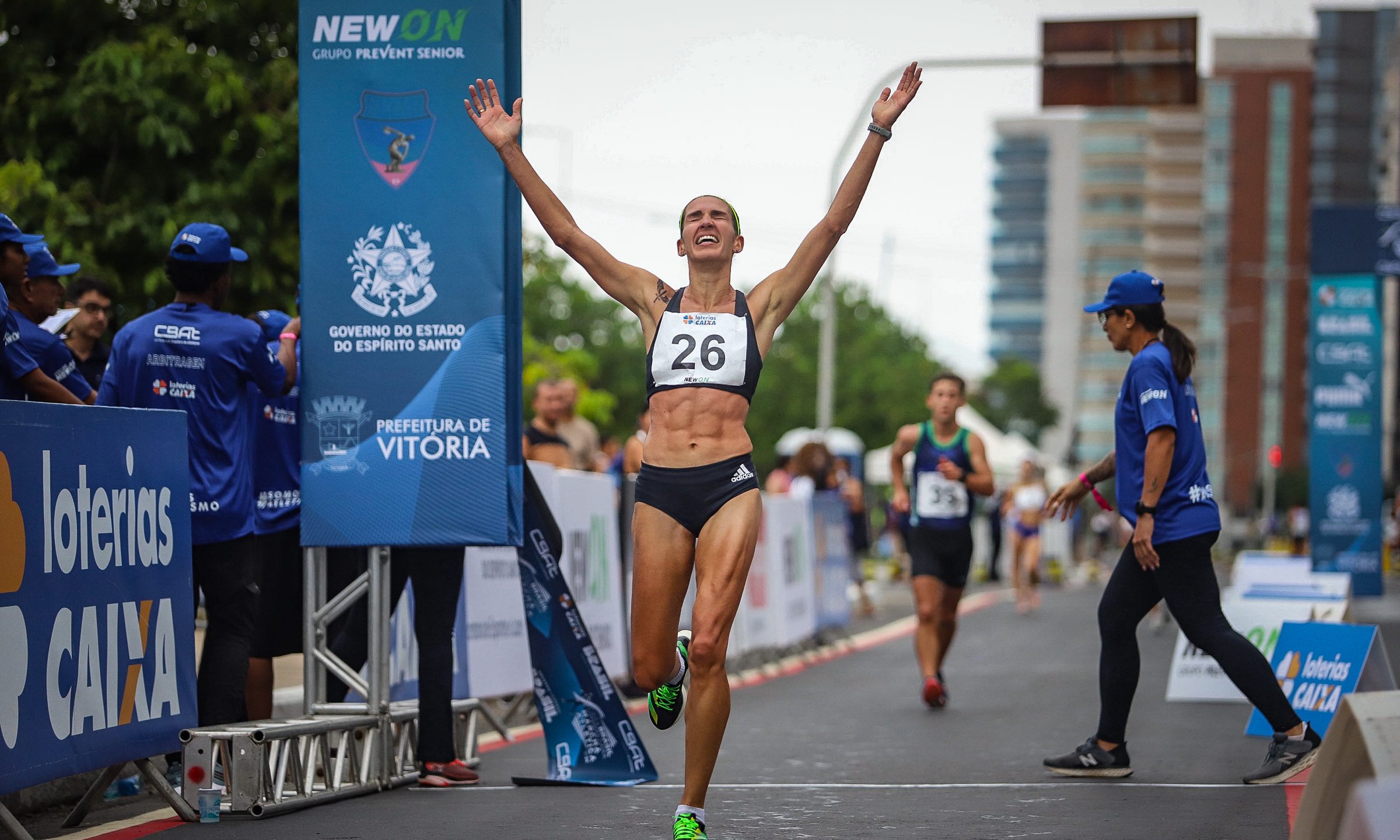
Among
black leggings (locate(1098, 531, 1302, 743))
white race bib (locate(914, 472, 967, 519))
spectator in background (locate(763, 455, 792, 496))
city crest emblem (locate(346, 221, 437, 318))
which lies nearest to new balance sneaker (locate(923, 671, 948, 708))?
white race bib (locate(914, 472, 967, 519))

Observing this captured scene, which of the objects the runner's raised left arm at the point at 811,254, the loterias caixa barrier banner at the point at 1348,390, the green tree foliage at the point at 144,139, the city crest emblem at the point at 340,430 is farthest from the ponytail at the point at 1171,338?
the loterias caixa barrier banner at the point at 1348,390

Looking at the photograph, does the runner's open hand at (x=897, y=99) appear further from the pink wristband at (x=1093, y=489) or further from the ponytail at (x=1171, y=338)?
the pink wristband at (x=1093, y=489)

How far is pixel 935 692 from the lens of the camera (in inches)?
451

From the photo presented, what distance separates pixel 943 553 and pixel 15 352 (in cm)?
666

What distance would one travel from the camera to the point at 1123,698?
7926 mm

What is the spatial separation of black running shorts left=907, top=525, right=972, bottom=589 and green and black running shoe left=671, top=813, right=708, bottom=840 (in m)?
6.26

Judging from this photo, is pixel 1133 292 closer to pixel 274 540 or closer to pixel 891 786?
pixel 891 786

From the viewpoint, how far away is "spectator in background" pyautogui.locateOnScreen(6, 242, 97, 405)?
7383 millimetres

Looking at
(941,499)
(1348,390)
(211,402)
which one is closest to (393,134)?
(211,402)

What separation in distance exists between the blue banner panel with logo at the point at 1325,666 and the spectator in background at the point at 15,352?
19.6ft

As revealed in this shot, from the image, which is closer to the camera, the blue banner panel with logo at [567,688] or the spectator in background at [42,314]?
the spectator in background at [42,314]

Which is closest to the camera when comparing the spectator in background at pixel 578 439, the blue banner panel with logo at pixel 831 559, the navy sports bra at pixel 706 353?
the navy sports bra at pixel 706 353

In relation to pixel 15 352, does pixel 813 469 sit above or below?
below

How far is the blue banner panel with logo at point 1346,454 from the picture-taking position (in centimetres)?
2381
